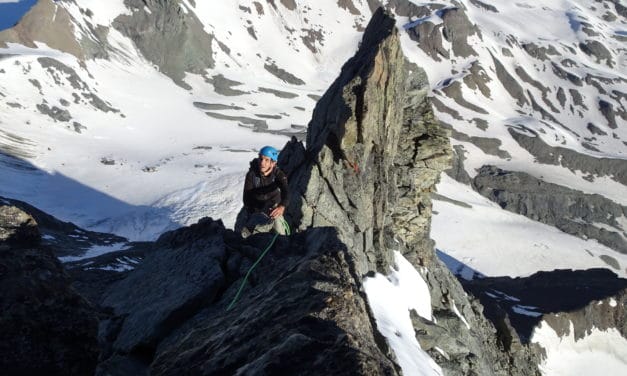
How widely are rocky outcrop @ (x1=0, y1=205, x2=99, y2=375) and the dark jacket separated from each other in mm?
6732

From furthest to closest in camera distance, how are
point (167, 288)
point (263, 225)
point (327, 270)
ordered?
point (263, 225), point (167, 288), point (327, 270)

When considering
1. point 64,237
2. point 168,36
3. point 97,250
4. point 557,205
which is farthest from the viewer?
point 168,36

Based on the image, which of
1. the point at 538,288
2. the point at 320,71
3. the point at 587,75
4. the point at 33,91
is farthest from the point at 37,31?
the point at 587,75

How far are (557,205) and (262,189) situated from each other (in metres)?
105

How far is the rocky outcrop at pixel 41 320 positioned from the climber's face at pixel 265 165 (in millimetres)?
6458

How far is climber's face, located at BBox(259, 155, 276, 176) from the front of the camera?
11.7m

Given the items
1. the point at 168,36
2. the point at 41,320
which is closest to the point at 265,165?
the point at 41,320

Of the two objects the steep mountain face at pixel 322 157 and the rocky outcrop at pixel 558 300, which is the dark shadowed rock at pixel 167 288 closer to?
the steep mountain face at pixel 322 157

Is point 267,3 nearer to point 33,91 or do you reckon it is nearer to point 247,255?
point 33,91

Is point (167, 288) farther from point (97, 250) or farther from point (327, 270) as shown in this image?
point (97, 250)

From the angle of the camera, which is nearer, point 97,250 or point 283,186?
point 283,186

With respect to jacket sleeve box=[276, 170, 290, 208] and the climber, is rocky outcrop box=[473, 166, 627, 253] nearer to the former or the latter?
the climber

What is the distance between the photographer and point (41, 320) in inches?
195

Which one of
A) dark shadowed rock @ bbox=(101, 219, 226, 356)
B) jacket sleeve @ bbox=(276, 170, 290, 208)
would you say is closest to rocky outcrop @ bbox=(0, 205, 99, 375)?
dark shadowed rock @ bbox=(101, 219, 226, 356)
